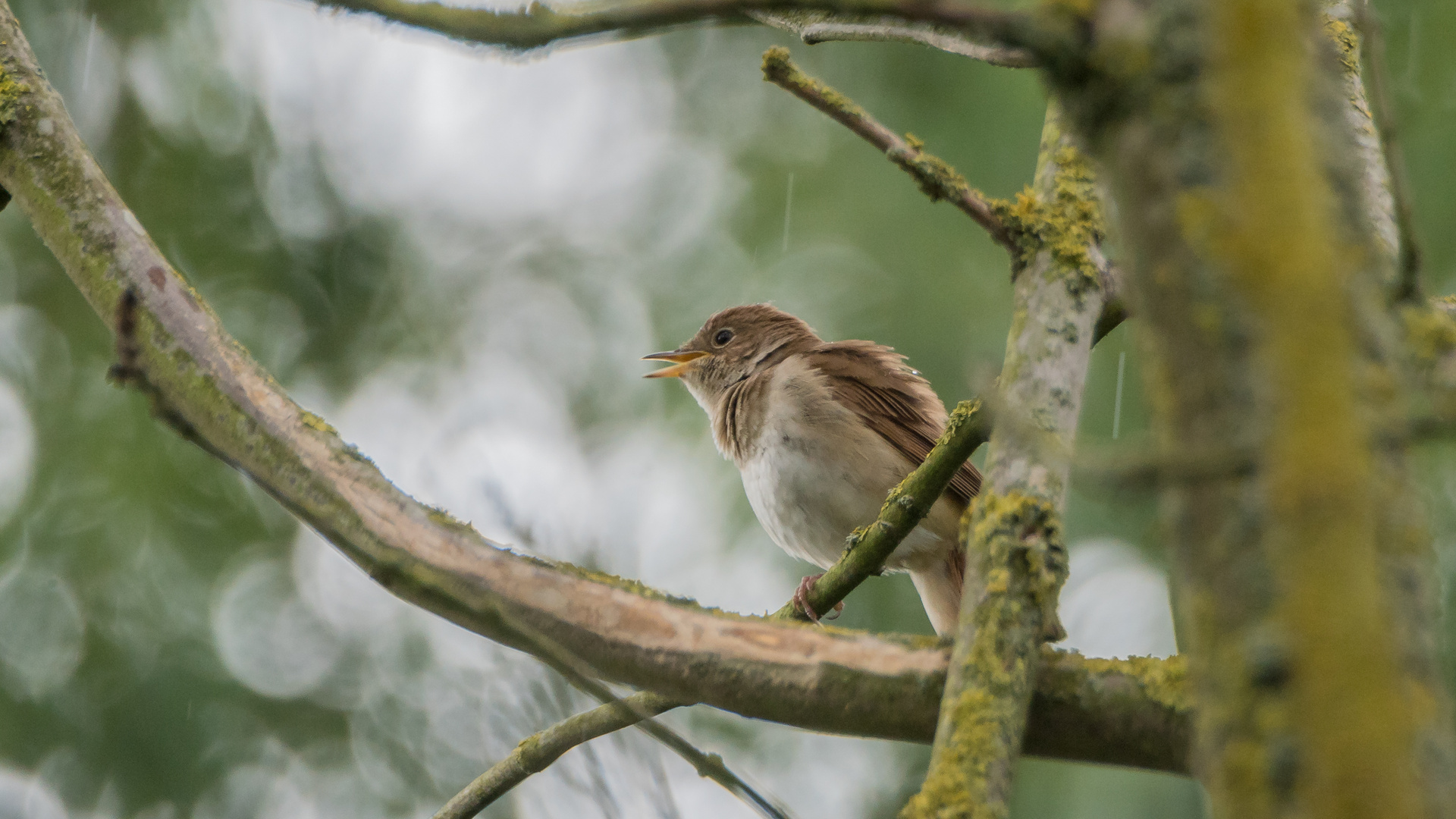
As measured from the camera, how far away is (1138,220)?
1062 millimetres

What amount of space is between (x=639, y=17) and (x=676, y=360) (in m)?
5.55

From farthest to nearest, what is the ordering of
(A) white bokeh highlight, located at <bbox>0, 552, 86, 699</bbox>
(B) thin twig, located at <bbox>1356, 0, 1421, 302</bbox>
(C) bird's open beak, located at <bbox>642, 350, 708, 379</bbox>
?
(A) white bokeh highlight, located at <bbox>0, 552, 86, 699</bbox>
(C) bird's open beak, located at <bbox>642, 350, 708, 379</bbox>
(B) thin twig, located at <bbox>1356, 0, 1421, 302</bbox>

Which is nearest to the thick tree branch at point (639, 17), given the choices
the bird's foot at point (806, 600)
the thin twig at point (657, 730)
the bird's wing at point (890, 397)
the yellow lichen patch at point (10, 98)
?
the thin twig at point (657, 730)

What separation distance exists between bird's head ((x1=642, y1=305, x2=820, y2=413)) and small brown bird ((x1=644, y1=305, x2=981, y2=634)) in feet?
1.35

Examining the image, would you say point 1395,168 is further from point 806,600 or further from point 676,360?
point 676,360

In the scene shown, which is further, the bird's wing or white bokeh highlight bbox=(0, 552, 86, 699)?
white bokeh highlight bbox=(0, 552, 86, 699)

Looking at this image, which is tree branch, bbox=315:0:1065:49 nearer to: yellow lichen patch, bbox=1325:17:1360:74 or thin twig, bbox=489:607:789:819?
thin twig, bbox=489:607:789:819

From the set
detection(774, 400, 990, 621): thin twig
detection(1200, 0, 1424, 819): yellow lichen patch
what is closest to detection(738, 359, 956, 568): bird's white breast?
detection(774, 400, 990, 621): thin twig

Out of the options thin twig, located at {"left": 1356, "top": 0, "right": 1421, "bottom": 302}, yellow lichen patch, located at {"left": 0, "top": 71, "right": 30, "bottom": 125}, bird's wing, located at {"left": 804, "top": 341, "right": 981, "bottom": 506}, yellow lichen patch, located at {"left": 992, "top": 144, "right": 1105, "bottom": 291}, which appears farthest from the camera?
bird's wing, located at {"left": 804, "top": 341, "right": 981, "bottom": 506}

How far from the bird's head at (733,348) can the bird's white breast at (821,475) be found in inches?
34.7

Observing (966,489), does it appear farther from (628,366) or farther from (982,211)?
(628,366)

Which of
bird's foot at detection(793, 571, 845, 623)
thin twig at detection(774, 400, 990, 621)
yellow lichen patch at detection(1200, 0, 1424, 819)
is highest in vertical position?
bird's foot at detection(793, 571, 845, 623)

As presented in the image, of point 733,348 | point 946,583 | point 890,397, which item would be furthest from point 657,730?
point 733,348

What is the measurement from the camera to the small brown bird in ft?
17.6
